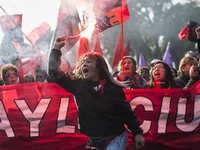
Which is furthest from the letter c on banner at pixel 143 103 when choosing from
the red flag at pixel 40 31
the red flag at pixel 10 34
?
the red flag at pixel 10 34

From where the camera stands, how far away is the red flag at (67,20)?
3.79m

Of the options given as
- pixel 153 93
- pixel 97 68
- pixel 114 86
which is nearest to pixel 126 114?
pixel 114 86

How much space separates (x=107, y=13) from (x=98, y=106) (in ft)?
6.52

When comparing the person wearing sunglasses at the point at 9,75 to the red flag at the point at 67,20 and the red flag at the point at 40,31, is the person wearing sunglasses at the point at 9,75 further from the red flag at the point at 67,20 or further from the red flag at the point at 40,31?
the red flag at the point at 67,20

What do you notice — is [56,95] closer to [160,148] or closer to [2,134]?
[2,134]

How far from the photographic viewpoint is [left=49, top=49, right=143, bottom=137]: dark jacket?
7.27ft

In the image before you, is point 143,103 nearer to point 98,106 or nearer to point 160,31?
point 98,106

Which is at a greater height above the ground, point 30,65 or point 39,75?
point 30,65

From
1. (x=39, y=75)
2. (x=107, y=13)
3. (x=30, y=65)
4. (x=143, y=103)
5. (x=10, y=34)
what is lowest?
(x=143, y=103)

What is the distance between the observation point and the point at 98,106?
87.1 inches

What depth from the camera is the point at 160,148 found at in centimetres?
342

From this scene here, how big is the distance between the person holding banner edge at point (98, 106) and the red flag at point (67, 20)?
1.45 metres

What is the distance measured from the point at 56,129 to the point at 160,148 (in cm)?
157

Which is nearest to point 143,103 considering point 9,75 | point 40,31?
point 40,31
